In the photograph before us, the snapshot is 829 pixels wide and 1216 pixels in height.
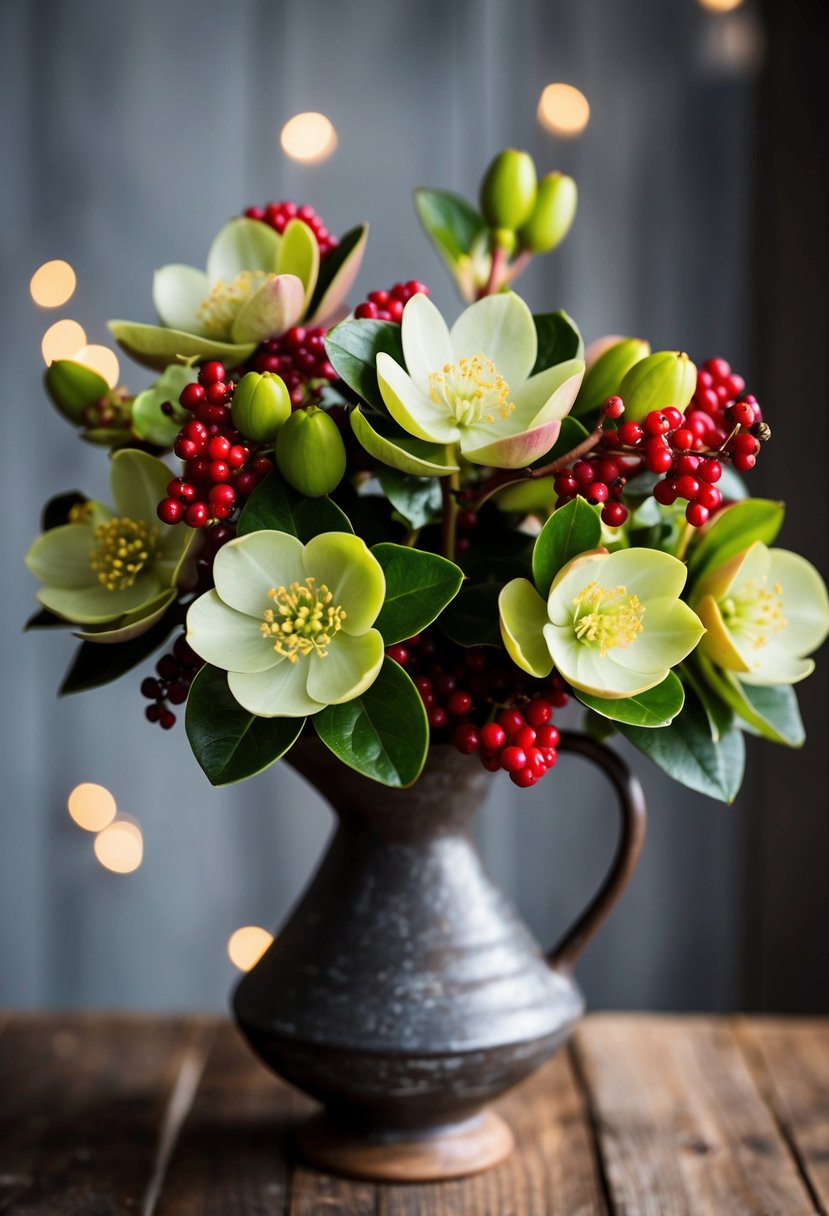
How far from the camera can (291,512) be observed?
0.62 metres

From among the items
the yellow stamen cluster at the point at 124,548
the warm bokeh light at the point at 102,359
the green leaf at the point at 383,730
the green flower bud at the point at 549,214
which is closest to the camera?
the green leaf at the point at 383,730

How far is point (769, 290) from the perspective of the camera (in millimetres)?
1373

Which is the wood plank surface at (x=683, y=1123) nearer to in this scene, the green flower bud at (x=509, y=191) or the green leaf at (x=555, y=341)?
the green leaf at (x=555, y=341)

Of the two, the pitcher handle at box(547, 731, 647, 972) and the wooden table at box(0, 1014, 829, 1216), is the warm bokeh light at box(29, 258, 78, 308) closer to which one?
the wooden table at box(0, 1014, 829, 1216)

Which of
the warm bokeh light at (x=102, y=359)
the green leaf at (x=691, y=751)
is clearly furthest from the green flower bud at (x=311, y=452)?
the warm bokeh light at (x=102, y=359)

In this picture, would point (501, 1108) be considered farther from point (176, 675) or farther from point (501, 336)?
point (501, 336)

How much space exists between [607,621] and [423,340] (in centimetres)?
18

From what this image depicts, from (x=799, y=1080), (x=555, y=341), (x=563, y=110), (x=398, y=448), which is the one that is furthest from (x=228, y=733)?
(x=563, y=110)

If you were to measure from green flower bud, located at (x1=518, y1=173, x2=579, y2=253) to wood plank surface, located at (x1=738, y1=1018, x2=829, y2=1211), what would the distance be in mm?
629

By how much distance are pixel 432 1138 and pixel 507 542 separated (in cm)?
38

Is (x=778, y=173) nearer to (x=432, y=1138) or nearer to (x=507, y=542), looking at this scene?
(x=507, y=542)

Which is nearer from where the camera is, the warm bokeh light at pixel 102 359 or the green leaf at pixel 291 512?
the green leaf at pixel 291 512

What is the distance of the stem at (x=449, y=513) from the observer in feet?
2.15

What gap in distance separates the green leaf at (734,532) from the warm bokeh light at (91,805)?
0.95 m
